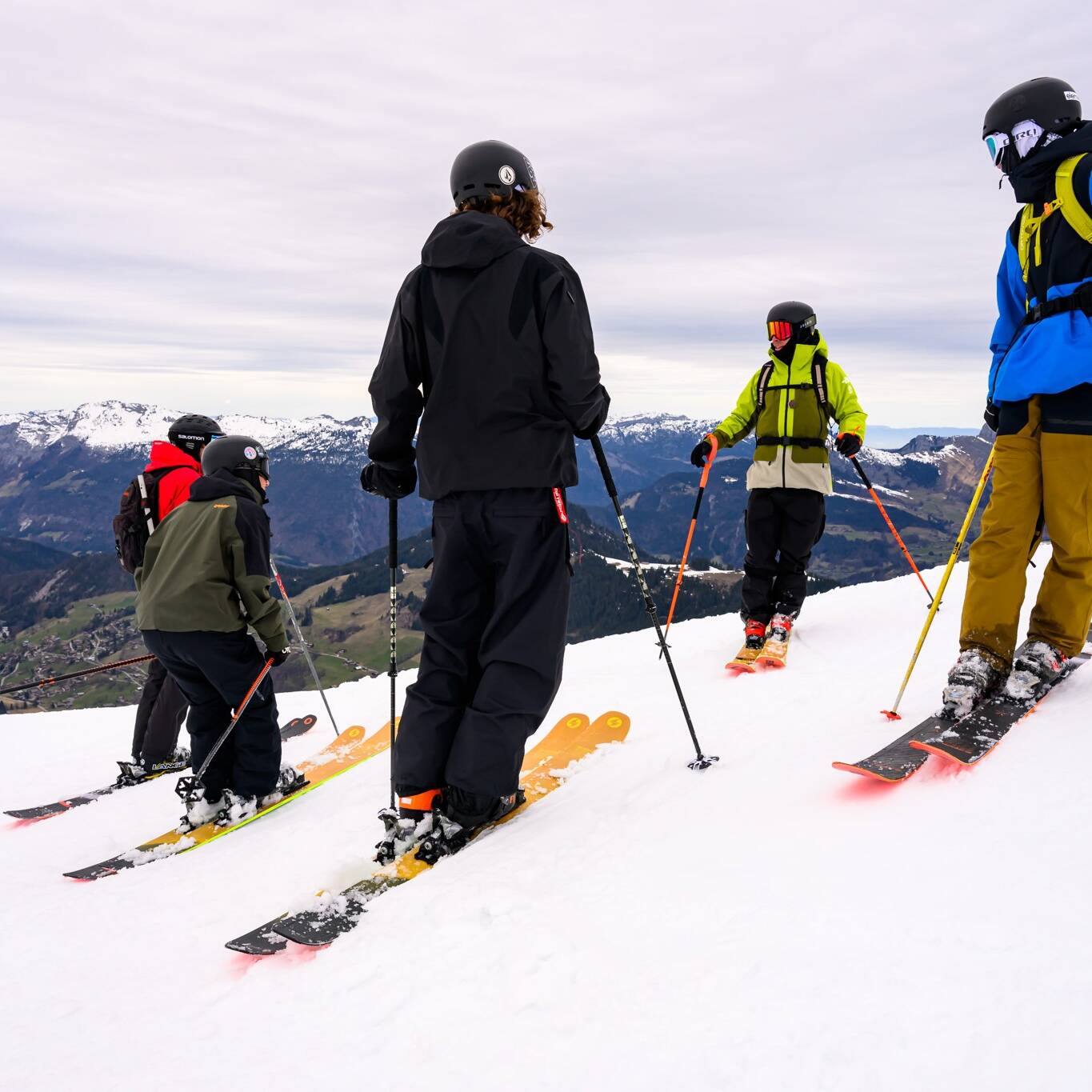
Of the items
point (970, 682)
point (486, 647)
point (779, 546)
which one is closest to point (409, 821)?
point (486, 647)

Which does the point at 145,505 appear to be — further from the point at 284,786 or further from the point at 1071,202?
the point at 1071,202

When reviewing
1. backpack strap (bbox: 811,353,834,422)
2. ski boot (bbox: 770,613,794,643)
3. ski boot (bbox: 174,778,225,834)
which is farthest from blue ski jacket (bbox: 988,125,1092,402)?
ski boot (bbox: 174,778,225,834)

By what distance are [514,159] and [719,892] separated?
395 cm

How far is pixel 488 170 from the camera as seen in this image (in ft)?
14.0

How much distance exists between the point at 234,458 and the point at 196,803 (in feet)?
9.41

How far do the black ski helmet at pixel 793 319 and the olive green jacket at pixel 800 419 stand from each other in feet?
0.61

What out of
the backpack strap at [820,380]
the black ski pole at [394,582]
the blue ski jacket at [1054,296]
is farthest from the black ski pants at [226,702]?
the backpack strap at [820,380]

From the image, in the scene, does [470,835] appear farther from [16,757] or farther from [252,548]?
[16,757]

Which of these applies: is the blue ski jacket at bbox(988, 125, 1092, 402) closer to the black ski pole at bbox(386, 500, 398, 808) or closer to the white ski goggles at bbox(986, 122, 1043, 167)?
the white ski goggles at bbox(986, 122, 1043, 167)

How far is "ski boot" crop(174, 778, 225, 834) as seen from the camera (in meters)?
6.16

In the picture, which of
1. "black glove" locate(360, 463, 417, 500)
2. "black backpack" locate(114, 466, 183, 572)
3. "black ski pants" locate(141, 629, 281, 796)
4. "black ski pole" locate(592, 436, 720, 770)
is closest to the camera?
"black glove" locate(360, 463, 417, 500)

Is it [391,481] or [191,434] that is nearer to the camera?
[391,481]

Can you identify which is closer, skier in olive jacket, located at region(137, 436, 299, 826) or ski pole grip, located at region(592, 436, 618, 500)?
ski pole grip, located at region(592, 436, 618, 500)

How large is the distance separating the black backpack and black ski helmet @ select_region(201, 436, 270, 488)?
144 centimetres
